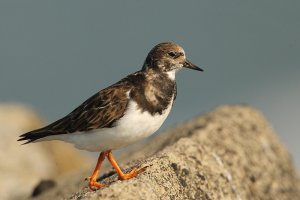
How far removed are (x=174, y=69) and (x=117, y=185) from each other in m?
3.27

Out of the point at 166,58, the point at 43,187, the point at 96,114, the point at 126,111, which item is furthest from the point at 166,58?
the point at 43,187

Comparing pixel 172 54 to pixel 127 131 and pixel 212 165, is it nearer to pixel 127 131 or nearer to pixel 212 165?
pixel 127 131

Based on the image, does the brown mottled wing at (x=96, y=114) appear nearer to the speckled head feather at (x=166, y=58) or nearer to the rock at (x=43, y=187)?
the speckled head feather at (x=166, y=58)

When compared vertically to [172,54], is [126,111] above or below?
below

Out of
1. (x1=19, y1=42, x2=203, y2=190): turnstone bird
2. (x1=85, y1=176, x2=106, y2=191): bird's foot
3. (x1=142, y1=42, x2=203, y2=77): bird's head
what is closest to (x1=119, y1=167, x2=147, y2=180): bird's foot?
(x1=19, y1=42, x2=203, y2=190): turnstone bird

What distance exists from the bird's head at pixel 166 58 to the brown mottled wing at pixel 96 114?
73cm

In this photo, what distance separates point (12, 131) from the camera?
89.5 feet

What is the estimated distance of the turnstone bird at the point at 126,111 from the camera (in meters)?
11.6

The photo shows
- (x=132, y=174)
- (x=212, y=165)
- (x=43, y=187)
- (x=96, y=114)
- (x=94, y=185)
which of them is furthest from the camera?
(x=43, y=187)

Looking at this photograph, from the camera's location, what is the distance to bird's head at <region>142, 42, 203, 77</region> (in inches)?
493

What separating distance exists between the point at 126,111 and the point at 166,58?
4.93 ft

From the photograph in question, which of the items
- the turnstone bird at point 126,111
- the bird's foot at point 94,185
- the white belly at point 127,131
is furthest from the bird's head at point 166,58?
the bird's foot at point 94,185

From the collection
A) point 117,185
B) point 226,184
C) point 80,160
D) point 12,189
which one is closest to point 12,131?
point 80,160

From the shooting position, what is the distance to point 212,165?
42.5 ft
